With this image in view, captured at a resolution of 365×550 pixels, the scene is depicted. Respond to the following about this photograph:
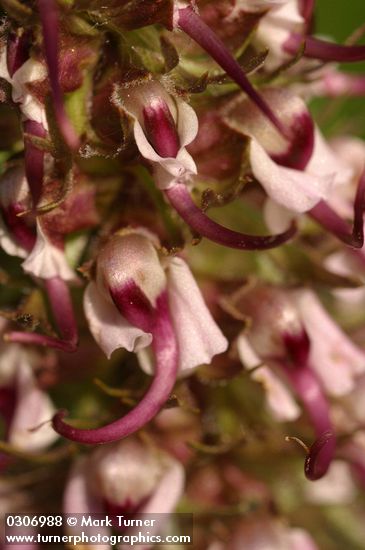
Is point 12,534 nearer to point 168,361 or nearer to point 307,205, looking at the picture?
point 168,361

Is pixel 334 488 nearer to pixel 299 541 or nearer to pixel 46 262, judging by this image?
pixel 299 541

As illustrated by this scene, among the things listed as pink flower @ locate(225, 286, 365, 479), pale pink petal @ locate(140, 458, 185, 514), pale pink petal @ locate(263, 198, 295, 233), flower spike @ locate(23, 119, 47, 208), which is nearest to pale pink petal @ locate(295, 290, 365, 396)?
pink flower @ locate(225, 286, 365, 479)

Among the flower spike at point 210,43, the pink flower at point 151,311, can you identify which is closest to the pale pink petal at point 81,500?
the pink flower at point 151,311

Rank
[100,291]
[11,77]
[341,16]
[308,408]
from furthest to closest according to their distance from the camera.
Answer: [341,16] → [308,408] → [100,291] → [11,77]

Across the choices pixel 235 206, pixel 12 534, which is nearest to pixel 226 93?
pixel 235 206

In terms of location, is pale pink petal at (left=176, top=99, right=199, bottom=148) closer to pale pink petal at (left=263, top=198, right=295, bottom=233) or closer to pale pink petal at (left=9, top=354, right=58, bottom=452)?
pale pink petal at (left=263, top=198, right=295, bottom=233)

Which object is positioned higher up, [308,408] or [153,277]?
[153,277]

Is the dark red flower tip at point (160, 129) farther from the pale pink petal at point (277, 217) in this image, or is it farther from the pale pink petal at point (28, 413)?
the pale pink petal at point (28, 413)
